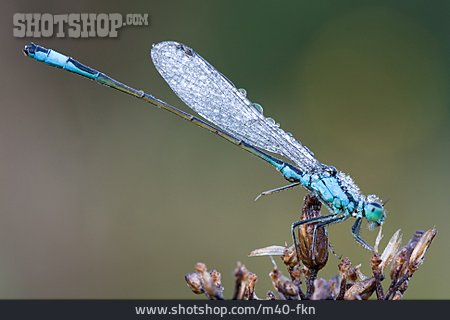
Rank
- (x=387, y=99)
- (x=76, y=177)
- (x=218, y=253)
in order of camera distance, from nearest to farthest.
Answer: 1. (x=218, y=253)
2. (x=76, y=177)
3. (x=387, y=99)

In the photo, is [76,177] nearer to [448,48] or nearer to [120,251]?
[120,251]

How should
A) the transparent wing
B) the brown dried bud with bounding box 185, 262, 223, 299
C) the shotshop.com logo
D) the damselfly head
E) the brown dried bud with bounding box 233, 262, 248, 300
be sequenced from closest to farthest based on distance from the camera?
the brown dried bud with bounding box 233, 262, 248, 300 → the brown dried bud with bounding box 185, 262, 223, 299 → the damselfly head → the transparent wing → the shotshop.com logo

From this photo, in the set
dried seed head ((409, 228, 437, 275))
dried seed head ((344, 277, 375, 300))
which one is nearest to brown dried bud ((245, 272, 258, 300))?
dried seed head ((344, 277, 375, 300))

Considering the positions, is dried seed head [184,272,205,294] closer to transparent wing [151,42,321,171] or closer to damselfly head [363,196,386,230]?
damselfly head [363,196,386,230]

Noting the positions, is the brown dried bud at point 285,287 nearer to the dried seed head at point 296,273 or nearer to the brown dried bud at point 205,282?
the dried seed head at point 296,273

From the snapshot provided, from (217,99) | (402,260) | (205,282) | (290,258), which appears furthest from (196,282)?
(217,99)

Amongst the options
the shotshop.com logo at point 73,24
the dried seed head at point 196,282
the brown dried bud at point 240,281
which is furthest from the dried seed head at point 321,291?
the shotshop.com logo at point 73,24

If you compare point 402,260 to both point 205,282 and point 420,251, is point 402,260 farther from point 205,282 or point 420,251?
point 205,282

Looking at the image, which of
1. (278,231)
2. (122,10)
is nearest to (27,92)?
(122,10)
